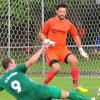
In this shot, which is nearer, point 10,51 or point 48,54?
point 48,54

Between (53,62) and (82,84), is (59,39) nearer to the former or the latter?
(53,62)

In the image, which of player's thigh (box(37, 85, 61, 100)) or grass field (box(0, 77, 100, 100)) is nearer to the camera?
player's thigh (box(37, 85, 61, 100))

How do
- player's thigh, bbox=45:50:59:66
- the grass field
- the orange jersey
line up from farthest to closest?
1. the orange jersey
2. the grass field
3. player's thigh, bbox=45:50:59:66

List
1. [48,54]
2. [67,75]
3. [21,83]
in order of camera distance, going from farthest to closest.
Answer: [67,75] → [48,54] → [21,83]

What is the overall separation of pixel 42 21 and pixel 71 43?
128 cm

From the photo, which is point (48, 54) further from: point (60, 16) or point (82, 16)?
point (82, 16)

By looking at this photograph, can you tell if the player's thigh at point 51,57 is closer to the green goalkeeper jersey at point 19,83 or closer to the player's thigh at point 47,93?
the player's thigh at point 47,93

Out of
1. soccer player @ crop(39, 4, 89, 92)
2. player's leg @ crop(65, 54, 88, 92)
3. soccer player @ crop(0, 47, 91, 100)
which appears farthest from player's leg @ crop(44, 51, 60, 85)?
soccer player @ crop(0, 47, 91, 100)

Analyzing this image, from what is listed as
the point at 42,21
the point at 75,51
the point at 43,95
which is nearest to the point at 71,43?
the point at 75,51

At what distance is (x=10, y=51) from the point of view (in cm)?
1532

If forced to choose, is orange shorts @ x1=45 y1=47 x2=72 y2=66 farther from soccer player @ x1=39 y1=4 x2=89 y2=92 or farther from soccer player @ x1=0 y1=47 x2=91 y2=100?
soccer player @ x1=0 y1=47 x2=91 y2=100

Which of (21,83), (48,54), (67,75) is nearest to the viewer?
(21,83)

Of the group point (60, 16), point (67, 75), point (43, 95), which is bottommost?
point (67, 75)

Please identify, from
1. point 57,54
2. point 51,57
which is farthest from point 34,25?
point 51,57
